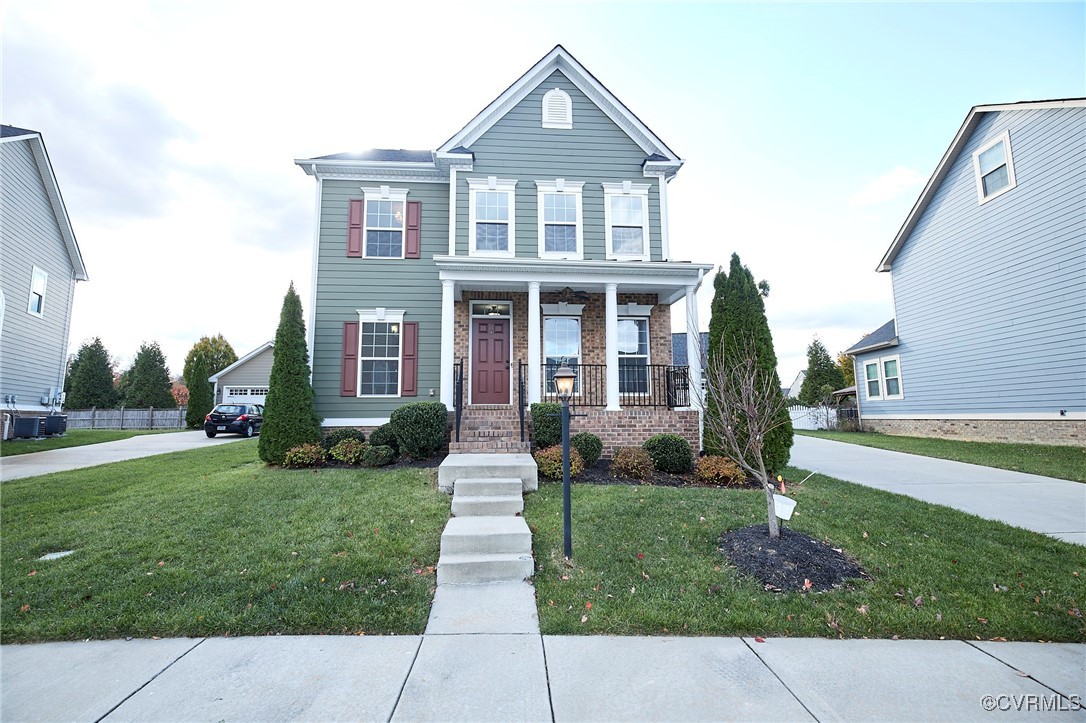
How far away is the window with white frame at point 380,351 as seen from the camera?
31.9 ft

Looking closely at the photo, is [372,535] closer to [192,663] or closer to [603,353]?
[192,663]

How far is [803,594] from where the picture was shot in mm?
3445

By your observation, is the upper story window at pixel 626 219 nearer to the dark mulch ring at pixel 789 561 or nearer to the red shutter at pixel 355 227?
the red shutter at pixel 355 227

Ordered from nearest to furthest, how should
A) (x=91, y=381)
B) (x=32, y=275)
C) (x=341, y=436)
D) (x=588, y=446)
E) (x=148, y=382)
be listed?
(x=588, y=446) → (x=341, y=436) → (x=32, y=275) → (x=91, y=381) → (x=148, y=382)

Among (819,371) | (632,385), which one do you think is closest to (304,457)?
(632,385)

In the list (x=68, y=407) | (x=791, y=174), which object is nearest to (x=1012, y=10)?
(x=791, y=174)

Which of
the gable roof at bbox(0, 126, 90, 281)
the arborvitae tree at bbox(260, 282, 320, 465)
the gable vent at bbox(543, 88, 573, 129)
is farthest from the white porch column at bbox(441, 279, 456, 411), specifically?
the gable roof at bbox(0, 126, 90, 281)

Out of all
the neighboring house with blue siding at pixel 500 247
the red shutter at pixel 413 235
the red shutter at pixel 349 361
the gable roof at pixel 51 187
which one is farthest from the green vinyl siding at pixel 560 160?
the gable roof at pixel 51 187

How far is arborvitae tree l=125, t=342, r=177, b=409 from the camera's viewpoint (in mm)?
28062

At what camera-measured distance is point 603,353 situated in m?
10.1

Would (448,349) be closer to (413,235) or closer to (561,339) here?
(561,339)

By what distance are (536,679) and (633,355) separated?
27.3ft

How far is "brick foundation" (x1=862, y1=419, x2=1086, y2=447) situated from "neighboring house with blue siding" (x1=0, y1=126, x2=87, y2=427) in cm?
2505

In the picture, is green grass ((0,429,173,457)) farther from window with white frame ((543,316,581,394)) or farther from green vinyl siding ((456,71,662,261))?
window with white frame ((543,316,581,394))
